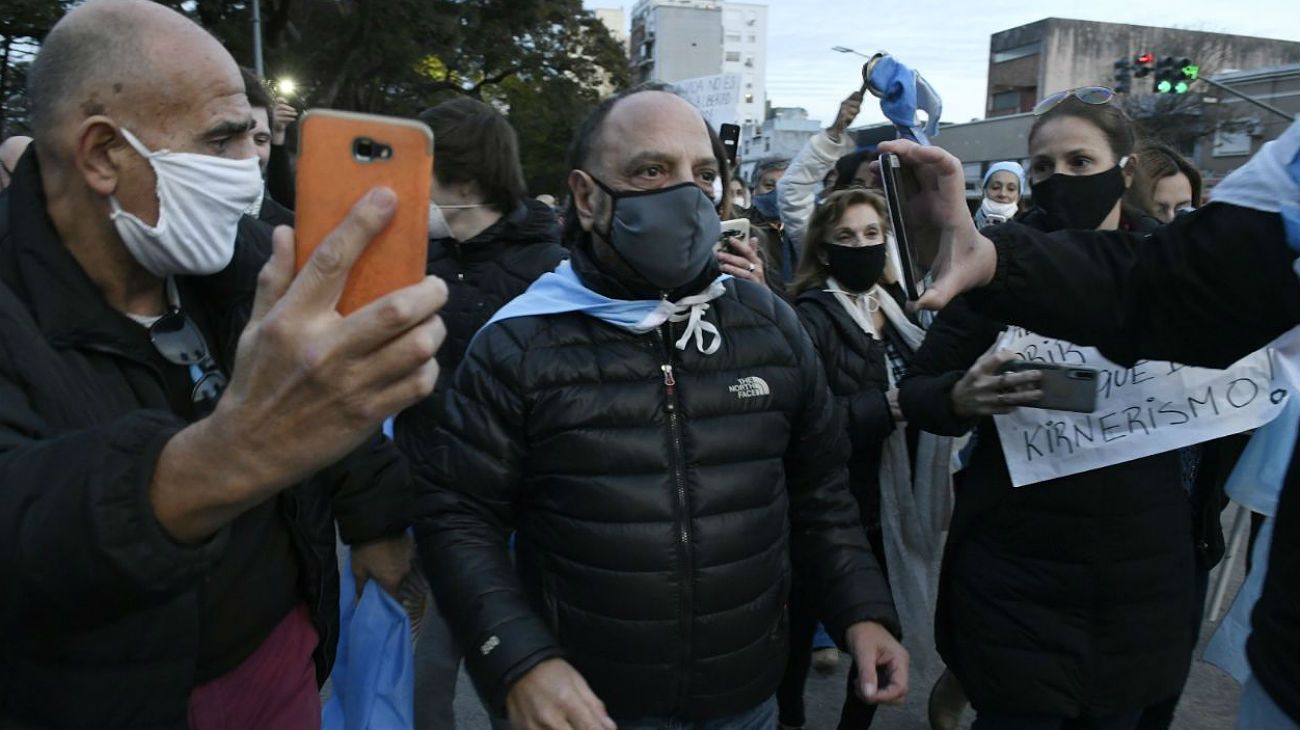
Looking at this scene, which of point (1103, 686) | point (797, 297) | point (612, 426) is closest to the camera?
point (612, 426)

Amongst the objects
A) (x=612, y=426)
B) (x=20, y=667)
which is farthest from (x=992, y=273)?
(x=20, y=667)

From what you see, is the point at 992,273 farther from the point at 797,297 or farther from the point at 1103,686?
the point at 797,297

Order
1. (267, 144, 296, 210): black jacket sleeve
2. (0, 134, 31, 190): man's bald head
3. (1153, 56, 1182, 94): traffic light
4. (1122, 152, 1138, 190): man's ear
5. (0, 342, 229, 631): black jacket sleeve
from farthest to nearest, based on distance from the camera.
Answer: (1153, 56, 1182, 94): traffic light
(267, 144, 296, 210): black jacket sleeve
(0, 134, 31, 190): man's bald head
(1122, 152, 1138, 190): man's ear
(0, 342, 229, 631): black jacket sleeve

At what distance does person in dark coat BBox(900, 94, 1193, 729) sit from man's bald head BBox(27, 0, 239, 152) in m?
1.93

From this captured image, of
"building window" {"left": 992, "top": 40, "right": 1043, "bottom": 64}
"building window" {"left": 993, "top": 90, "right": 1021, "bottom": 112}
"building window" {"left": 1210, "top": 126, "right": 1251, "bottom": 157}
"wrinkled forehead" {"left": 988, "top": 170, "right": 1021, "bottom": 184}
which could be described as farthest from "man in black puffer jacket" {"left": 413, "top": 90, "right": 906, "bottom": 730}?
"building window" {"left": 993, "top": 90, "right": 1021, "bottom": 112}

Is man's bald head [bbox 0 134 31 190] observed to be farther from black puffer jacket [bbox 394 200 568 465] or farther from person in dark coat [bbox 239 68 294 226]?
black puffer jacket [bbox 394 200 568 465]

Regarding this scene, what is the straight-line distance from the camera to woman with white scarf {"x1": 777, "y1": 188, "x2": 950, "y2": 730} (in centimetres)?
321

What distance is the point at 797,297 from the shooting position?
3.53 m

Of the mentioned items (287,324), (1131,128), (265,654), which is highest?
(1131,128)

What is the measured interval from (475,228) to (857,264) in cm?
143

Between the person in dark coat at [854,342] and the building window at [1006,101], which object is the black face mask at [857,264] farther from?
the building window at [1006,101]

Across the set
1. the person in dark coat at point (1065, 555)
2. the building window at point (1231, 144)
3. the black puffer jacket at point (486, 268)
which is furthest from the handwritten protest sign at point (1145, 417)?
the building window at point (1231, 144)

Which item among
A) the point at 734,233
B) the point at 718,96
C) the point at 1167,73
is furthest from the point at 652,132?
the point at 1167,73

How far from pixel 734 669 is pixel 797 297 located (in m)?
1.88
